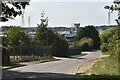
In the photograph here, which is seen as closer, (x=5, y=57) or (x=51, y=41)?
(x=5, y=57)

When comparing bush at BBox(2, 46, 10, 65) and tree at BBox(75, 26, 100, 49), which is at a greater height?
tree at BBox(75, 26, 100, 49)

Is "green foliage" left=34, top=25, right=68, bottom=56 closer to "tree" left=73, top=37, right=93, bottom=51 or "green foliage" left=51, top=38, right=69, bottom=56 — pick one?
"green foliage" left=51, top=38, right=69, bottom=56

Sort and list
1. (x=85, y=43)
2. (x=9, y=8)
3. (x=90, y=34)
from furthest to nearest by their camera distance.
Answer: (x=90, y=34), (x=85, y=43), (x=9, y=8)

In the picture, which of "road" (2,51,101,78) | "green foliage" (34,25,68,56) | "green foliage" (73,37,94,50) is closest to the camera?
"road" (2,51,101,78)

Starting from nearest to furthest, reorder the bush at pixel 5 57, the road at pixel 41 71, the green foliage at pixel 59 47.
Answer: the road at pixel 41 71
the bush at pixel 5 57
the green foliage at pixel 59 47

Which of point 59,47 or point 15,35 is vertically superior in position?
point 15,35

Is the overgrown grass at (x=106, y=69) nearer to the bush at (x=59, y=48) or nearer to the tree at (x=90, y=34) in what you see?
the bush at (x=59, y=48)

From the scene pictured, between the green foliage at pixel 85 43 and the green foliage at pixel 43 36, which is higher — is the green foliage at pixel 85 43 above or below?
below

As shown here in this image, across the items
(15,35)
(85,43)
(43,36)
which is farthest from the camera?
(85,43)

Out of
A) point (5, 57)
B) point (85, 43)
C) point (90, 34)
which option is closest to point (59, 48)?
point (5, 57)

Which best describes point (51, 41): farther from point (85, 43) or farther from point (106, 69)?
point (106, 69)

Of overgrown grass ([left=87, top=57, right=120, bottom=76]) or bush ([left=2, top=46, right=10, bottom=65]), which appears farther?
bush ([left=2, top=46, right=10, bottom=65])

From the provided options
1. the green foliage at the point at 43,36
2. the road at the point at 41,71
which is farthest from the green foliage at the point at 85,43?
the road at the point at 41,71

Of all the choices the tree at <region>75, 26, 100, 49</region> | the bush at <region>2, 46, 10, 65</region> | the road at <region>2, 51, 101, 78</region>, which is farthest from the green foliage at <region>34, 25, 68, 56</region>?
the tree at <region>75, 26, 100, 49</region>
